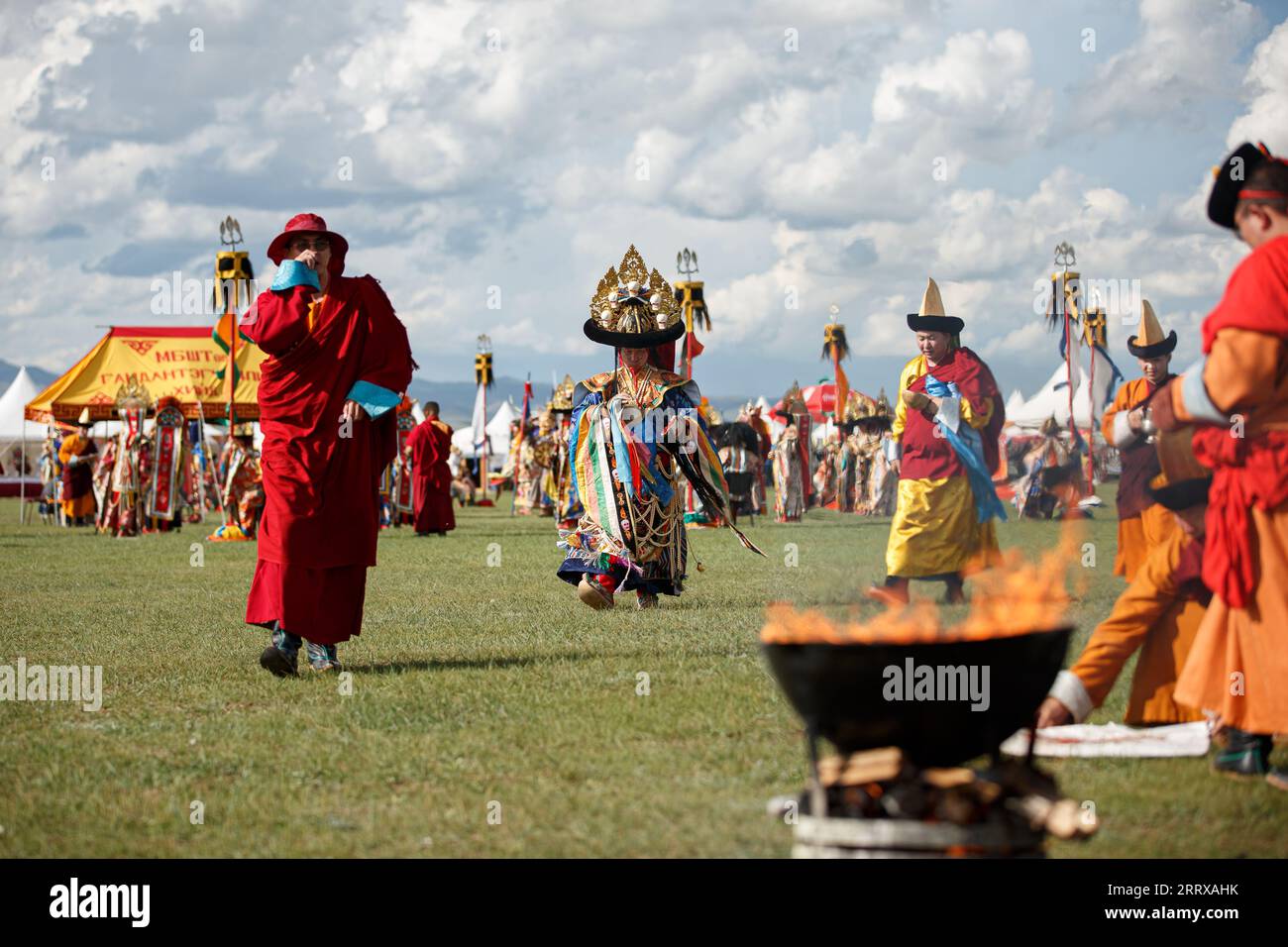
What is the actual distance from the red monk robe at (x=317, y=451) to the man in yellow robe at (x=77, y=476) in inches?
899

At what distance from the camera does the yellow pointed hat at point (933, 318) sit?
33.7 ft

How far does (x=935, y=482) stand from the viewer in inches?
421

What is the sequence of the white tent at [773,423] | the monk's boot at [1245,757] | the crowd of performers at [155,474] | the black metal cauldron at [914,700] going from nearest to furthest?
1. the black metal cauldron at [914,700]
2. the monk's boot at [1245,757]
3. the crowd of performers at [155,474]
4. the white tent at [773,423]

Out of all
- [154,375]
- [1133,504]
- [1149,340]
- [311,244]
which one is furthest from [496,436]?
[1133,504]

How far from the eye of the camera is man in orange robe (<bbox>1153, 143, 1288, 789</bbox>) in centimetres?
450

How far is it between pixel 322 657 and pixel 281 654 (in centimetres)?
29

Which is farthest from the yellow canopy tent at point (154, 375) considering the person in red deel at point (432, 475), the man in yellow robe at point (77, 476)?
the person in red deel at point (432, 475)

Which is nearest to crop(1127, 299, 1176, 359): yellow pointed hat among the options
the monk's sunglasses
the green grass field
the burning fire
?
the green grass field

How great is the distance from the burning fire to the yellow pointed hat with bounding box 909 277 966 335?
575cm

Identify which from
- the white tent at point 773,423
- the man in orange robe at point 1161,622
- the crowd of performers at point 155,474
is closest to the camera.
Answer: the man in orange robe at point 1161,622

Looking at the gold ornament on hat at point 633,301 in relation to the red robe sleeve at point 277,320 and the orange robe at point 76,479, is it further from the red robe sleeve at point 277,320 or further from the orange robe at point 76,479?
the orange robe at point 76,479

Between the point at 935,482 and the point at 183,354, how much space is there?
24.7 metres
